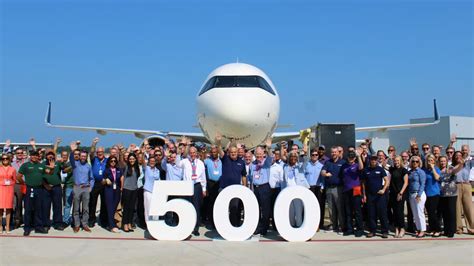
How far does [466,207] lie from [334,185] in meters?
2.78

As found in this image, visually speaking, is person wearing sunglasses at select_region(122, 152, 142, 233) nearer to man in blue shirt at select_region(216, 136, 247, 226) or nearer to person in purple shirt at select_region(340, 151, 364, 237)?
man in blue shirt at select_region(216, 136, 247, 226)

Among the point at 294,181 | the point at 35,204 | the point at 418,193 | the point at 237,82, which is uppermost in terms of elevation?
→ the point at 237,82

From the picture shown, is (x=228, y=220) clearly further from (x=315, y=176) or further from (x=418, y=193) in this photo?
(x=418, y=193)

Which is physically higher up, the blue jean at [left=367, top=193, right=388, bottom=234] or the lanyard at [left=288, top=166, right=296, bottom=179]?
the lanyard at [left=288, top=166, right=296, bottom=179]

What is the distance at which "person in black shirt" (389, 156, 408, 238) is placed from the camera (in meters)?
8.73

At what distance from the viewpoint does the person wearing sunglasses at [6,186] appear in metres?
8.95

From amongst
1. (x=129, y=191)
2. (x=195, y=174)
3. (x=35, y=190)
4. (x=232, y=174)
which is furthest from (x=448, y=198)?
(x=35, y=190)

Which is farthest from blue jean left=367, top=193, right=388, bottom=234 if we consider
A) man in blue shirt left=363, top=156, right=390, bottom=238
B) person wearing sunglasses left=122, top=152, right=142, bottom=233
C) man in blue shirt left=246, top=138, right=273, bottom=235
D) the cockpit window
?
the cockpit window

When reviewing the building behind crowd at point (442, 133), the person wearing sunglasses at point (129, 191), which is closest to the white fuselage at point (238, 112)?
the person wearing sunglasses at point (129, 191)

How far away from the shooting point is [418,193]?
28.6 feet

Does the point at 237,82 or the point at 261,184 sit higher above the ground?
the point at 237,82

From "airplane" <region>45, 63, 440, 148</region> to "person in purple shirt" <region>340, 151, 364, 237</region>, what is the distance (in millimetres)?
3988

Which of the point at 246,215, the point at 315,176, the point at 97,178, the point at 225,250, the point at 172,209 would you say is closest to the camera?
the point at 225,250

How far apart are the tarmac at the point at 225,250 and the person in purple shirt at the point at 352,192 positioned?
1.08 feet
